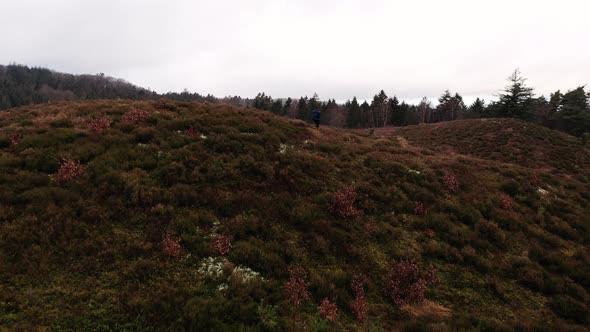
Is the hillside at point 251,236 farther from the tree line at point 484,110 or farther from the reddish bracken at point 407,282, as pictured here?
the tree line at point 484,110

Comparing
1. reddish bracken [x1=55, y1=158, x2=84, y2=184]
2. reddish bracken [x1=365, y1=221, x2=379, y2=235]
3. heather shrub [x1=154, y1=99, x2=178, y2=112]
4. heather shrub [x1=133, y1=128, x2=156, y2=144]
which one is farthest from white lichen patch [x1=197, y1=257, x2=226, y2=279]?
heather shrub [x1=154, y1=99, x2=178, y2=112]

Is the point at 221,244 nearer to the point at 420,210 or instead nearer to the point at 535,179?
the point at 420,210

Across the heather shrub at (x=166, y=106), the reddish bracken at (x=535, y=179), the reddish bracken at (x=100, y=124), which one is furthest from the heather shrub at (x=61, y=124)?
the reddish bracken at (x=535, y=179)

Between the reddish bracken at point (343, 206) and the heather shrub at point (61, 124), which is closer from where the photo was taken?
the reddish bracken at point (343, 206)

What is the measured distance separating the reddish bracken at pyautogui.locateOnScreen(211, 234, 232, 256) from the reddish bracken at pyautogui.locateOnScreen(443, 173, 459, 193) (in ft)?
37.6

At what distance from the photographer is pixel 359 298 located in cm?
740

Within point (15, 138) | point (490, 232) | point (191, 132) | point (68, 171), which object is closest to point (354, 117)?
point (191, 132)

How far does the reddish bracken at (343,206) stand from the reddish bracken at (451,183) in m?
6.13

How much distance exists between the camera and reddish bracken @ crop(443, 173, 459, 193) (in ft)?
48.3

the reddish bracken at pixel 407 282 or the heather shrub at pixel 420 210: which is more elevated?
the heather shrub at pixel 420 210

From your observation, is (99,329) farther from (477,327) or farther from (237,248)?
(477,327)

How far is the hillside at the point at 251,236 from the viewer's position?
636cm

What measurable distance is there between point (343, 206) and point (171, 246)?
19.9 ft

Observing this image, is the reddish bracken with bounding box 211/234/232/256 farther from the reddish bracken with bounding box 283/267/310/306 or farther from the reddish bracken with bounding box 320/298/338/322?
the reddish bracken with bounding box 320/298/338/322
